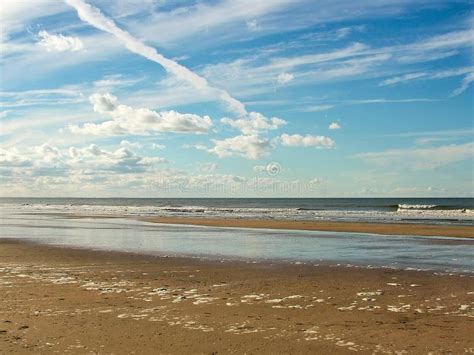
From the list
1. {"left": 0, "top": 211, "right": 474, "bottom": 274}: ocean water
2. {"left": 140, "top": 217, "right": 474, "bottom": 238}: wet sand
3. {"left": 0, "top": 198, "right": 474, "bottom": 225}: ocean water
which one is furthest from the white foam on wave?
{"left": 0, "top": 211, "right": 474, "bottom": 274}: ocean water

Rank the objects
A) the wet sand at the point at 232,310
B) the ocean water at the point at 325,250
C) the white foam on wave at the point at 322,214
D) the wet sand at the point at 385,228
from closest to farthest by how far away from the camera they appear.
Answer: the wet sand at the point at 232,310 → the ocean water at the point at 325,250 → the wet sand at the point at 385,228 → the white foam on wave at the point at 322,214

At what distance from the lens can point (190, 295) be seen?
1101 centimetres

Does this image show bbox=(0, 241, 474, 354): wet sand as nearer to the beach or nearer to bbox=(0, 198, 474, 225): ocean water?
the beach

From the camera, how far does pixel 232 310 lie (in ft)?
31.3

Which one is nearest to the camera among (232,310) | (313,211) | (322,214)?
(232,310)

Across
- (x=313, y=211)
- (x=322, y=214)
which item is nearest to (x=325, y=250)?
(x=322, y=214)

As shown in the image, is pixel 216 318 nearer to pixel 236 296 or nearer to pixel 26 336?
pixel 236 296

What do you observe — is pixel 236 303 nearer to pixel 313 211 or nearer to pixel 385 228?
pixel 385 228

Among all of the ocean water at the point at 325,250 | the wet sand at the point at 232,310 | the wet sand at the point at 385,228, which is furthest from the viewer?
the wet sand at the point at 385,228

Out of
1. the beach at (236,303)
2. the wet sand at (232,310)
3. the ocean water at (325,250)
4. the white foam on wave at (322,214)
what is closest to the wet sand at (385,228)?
the ocean water at (325,250)

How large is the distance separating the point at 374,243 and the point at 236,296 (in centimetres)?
1527

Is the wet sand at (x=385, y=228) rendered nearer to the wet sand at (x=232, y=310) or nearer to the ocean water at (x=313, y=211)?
the ocean water at (x=313, y=211)

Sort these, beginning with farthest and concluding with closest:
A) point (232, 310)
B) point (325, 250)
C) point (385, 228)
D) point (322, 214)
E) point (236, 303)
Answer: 1. point (322, 214)
2. point (385, 228)
3. point (325, 250)
4. point (236, 303)
5. point (232, 310)

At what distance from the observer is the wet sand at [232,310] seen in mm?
7473
